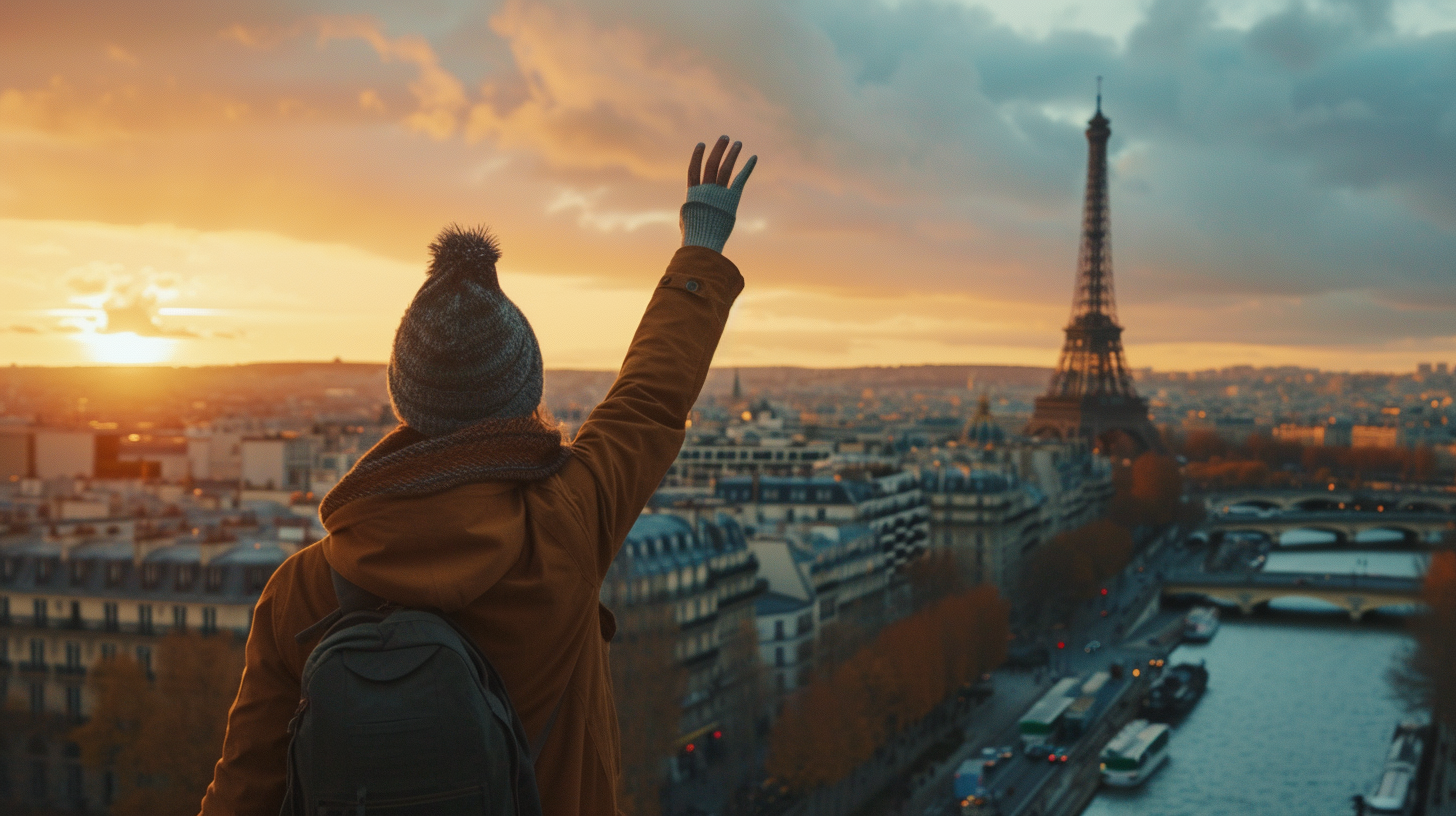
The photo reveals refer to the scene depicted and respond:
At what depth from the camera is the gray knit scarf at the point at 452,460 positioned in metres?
1.74

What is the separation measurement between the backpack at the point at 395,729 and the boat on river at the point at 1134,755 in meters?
25.8

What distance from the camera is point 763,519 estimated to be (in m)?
37.6

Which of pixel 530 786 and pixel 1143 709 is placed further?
pixel 1143 709

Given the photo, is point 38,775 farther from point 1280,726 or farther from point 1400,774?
point 1280,726

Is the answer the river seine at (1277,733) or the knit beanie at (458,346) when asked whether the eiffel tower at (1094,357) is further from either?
the knit beanie at (458,346)

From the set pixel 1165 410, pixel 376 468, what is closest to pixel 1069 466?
pixel 376 468

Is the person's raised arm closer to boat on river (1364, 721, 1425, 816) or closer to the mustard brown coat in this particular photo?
the mustard brown coat

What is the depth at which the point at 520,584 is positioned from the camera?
5.72ft

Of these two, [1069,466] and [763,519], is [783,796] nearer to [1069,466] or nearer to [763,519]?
[763,519]

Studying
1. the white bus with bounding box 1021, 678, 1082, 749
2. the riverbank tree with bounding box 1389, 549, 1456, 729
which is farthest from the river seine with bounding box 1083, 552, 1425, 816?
the white bus with bounding box 1021, 678, 1082, 749

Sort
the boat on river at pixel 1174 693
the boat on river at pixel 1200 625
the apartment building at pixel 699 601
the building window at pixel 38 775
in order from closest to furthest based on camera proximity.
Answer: the building window at pixel 38 775 → the apartment building at pixel 699 601 → the boat on river at pixel 1174 693 → the boat on river at pixel 1200 625

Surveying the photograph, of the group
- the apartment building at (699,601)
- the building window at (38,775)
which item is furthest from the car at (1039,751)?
the building window at (38,775)

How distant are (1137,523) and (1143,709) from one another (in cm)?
3230

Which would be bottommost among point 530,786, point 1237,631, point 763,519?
point 1237,631
